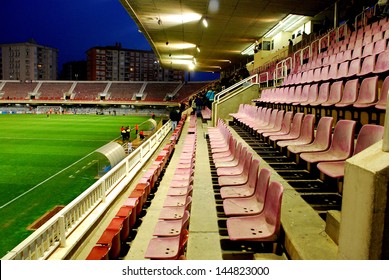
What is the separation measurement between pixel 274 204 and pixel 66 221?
10.5ft

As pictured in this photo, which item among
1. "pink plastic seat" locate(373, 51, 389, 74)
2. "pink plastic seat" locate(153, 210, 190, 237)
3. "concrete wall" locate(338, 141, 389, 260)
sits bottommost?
"pink plastic seat" locate(153, 210, 190, 237)

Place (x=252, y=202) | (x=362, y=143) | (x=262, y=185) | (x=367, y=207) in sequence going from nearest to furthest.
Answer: (x=367, y=207) → (x=362, y=143) → (x=262, y=185) → (x=252, y=202)

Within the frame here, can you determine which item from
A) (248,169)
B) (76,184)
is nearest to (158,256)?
(248,169)

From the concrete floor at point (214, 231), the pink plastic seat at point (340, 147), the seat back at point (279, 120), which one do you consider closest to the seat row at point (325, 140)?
the pink plastic seat at point (340, 147)

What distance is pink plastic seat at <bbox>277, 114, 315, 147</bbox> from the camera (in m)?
3.86

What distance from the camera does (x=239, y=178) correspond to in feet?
12.2

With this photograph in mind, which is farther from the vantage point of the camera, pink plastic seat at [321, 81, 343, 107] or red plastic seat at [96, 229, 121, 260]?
pink plastic seat at [321, 81, 343, 107]

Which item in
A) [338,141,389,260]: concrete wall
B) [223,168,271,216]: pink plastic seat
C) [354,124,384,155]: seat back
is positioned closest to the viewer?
[338,141,389,260]: concrete wall

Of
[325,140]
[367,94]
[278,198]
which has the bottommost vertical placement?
[278,198]

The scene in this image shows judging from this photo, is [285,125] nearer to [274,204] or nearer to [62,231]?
[274,204]

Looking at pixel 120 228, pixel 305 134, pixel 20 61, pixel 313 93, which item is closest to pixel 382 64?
pixel 313 93

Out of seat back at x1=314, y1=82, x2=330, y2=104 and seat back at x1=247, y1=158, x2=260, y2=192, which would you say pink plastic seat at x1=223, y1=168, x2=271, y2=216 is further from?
seat back at x1=314, y1=82, x2=330, y2=104

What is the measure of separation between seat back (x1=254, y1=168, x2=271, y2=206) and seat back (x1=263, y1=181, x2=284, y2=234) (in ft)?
0.48

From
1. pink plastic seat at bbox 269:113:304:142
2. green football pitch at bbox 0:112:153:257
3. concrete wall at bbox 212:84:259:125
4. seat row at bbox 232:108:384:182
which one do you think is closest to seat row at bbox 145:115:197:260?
seat row at bbox 232:108:384:182
